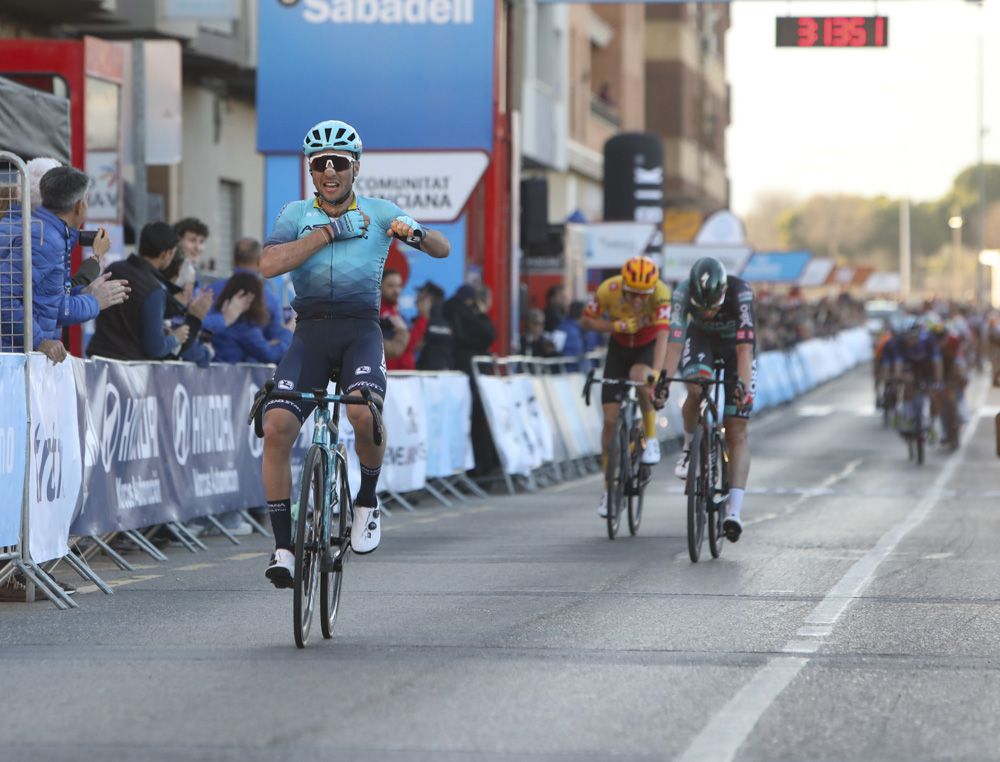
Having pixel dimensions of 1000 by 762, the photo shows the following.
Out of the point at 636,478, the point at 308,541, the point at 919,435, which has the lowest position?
the point at 919,435

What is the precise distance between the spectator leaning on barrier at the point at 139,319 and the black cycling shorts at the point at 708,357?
3303 mm

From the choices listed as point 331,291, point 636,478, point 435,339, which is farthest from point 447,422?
point 331,291

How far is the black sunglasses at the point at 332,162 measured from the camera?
8906 millimetres

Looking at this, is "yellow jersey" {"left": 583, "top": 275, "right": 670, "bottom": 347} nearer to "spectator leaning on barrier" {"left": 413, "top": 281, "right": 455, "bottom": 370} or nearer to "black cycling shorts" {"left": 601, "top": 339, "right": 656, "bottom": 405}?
"black cycling shorts" {"left": 601, "top": 339, "right": 656, "bottom": 405}

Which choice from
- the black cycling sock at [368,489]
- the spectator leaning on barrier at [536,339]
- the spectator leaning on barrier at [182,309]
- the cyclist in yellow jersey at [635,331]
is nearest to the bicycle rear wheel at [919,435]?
the spectator leaning on barrier at [536,339]

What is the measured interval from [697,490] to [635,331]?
269 cm

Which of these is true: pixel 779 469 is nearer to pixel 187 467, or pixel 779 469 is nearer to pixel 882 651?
pixel 187 467

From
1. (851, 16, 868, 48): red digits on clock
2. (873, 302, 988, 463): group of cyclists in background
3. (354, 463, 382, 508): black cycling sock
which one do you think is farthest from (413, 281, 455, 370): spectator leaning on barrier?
(354, 463, 382, 508): black cycling sock

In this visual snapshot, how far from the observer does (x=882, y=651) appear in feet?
28.6

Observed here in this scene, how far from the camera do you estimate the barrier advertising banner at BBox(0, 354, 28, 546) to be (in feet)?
33.9

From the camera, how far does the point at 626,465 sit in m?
14.7

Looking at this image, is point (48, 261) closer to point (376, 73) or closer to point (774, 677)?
point (774, 677)

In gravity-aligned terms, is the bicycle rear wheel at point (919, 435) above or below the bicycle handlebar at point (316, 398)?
below

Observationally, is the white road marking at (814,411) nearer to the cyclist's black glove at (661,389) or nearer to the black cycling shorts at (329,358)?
the cyclist's black glove at (661,389)
